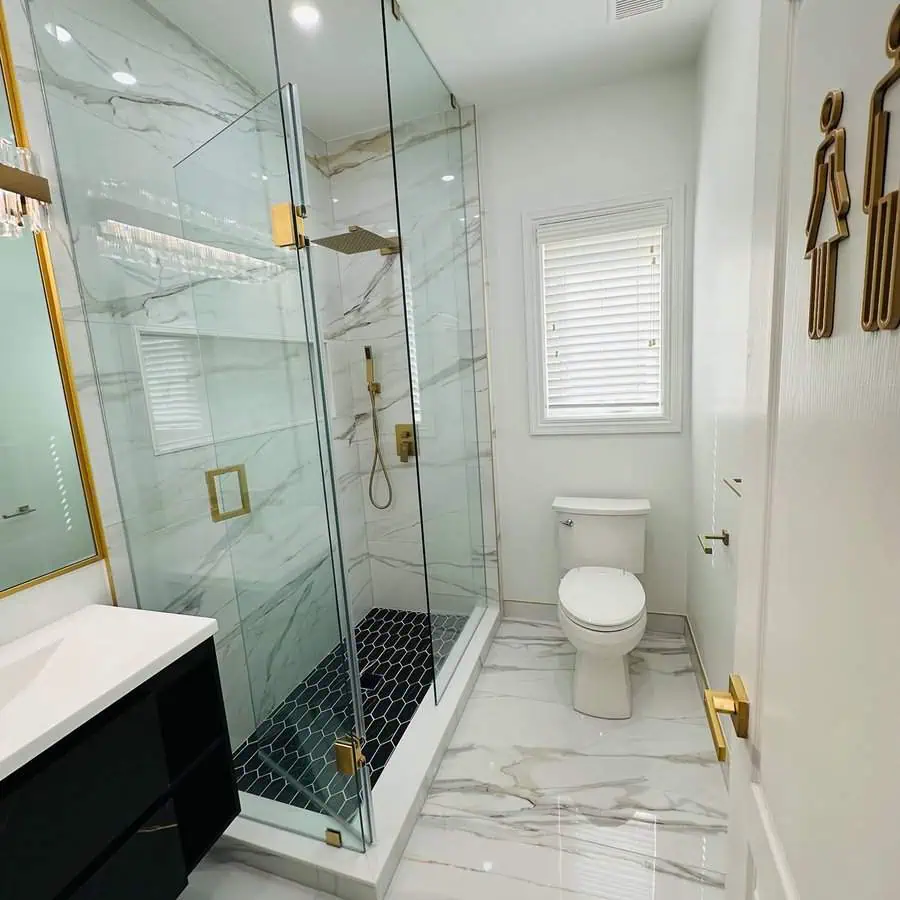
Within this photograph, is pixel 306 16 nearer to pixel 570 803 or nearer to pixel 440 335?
pixel 440 335

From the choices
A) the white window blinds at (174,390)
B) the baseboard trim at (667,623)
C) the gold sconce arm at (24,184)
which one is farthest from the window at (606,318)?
the gold sconce arm at (24,184)

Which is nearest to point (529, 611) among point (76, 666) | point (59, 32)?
point (76, 666)

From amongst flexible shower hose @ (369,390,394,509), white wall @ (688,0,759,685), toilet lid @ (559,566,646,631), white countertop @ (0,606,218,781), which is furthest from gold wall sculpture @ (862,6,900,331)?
flexible shower hose @ (369,390,394,509)

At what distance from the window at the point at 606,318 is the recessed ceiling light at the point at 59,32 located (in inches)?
72.6

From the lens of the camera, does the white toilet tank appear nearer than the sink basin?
No

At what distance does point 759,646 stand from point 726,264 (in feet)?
4.62

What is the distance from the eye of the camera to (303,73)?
1841mm

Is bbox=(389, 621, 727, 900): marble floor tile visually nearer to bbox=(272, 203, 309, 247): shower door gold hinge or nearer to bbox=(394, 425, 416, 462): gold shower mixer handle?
bbox=(394, 425, 416, 462): gold shower mixer handle

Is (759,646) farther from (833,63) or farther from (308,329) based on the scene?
(308,329)

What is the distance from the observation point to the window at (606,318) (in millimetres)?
2359

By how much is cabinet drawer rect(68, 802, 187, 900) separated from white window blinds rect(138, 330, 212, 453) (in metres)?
1.09

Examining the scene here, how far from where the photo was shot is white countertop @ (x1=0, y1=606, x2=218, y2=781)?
906 mm

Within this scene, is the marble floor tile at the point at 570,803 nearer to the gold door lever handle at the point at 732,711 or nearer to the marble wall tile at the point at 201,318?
the marble wall tile at the point at 201,318

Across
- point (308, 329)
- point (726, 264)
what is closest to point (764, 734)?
point (308, 329)
